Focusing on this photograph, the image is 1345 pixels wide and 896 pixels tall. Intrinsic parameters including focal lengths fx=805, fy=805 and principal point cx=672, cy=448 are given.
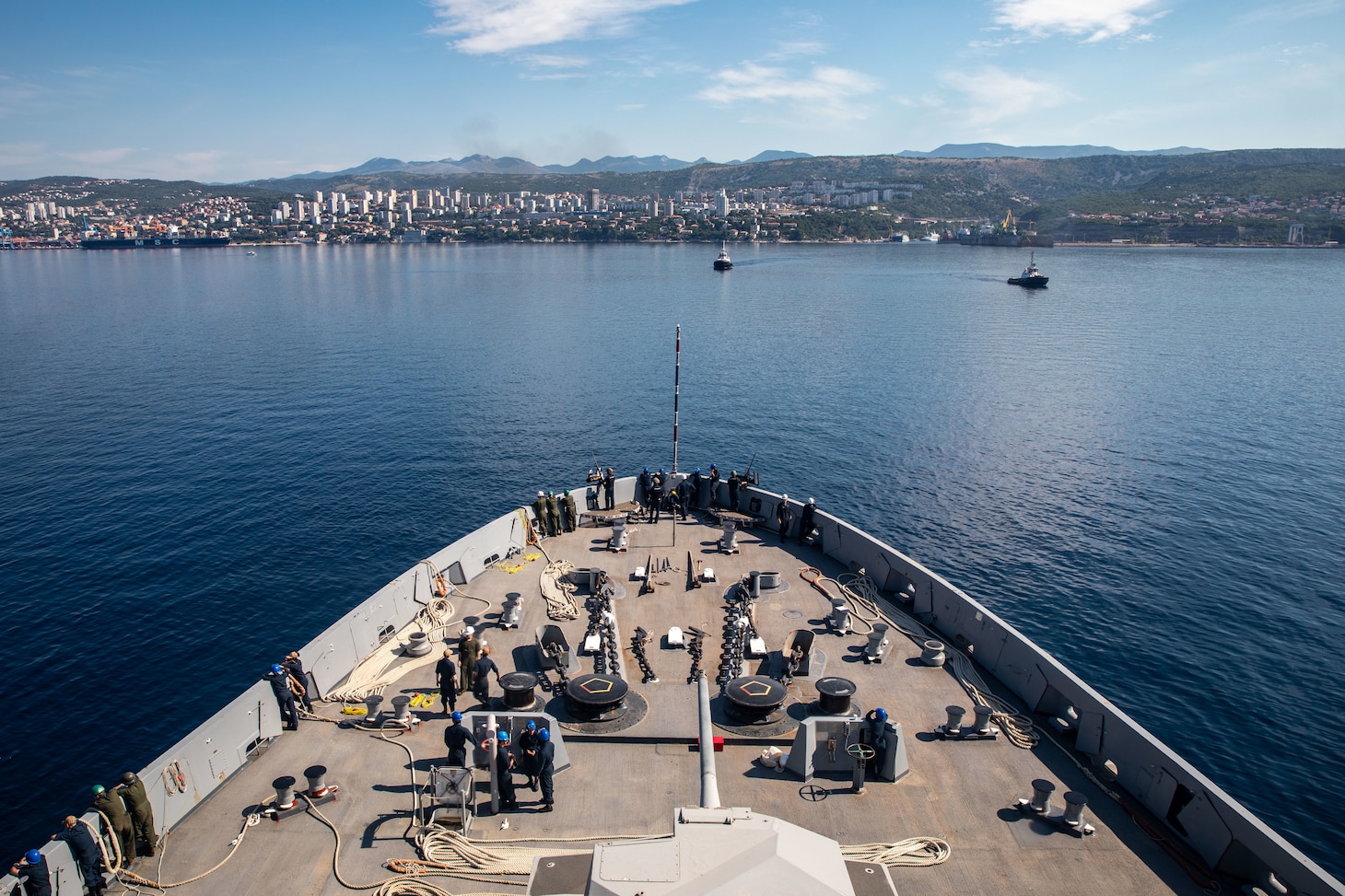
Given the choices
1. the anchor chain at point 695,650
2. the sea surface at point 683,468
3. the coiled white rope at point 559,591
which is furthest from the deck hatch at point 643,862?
the sea surface at point 683,468

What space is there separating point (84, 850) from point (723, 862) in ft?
31.5

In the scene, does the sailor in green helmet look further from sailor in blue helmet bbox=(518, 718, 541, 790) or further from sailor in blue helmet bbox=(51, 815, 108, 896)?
sailor in blue helmet bbox=(518, 718, 541, 790)

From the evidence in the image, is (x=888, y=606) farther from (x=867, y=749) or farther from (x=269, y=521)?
(x=269, y=521)

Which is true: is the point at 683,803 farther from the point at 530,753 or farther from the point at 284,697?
the point at 284,697

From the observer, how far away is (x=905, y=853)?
12336 mm

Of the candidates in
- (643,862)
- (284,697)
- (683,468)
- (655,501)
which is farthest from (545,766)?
(683,468)

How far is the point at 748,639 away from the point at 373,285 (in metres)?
171

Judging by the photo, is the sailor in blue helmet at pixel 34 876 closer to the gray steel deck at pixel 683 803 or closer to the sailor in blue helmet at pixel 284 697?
the gray steel deck at pixel 683 803

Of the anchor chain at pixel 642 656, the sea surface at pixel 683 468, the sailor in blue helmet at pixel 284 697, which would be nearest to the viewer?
the sailor in blue helmet at pixel 284 697

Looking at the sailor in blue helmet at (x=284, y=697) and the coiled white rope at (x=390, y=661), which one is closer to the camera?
the sailor in blue helmet at (x=284, y=697)

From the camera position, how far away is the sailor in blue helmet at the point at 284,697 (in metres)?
15.5

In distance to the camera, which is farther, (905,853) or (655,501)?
(655,501)

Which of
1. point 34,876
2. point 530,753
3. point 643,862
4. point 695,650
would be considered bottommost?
point 695,650

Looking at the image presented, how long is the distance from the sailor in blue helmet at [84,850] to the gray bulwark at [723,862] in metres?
8.23
